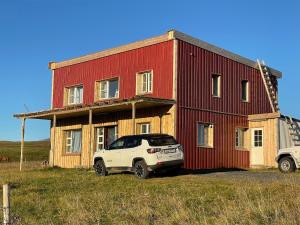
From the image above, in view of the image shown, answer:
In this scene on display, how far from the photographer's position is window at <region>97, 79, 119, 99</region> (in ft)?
91.6

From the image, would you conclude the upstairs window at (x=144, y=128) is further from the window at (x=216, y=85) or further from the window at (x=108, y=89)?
the window at (x=216, y=85)

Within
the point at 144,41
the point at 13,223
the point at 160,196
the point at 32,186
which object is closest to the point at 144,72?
the point at 144,41

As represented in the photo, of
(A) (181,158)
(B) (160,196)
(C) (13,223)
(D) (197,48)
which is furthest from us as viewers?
(D) (197,48)

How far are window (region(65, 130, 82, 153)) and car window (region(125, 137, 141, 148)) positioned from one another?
10.4 metres

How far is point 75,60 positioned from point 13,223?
2201 cm

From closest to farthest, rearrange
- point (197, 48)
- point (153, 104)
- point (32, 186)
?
point (32, 186) → point (153, 104) → point (197, 48)

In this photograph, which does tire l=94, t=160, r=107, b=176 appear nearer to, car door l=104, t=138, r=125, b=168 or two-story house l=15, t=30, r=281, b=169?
car door l=104, t=138, r=125, b=168

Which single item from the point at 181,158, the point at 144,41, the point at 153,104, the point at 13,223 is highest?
the point at 144,41

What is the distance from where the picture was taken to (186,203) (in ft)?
37.5

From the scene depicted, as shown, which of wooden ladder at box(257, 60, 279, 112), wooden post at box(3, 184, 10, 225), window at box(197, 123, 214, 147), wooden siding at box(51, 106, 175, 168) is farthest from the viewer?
wooden ladder at box(257, 60, 279, 112)

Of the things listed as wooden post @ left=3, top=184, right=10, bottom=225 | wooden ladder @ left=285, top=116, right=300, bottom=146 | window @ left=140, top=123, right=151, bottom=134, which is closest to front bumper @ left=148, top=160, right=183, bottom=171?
window @ left=140, top=123, right=151, bottom=134

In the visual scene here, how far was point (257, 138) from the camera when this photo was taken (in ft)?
91.0

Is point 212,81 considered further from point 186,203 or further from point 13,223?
point 13,223

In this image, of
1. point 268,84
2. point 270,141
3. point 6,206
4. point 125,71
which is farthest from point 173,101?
point 6,206
